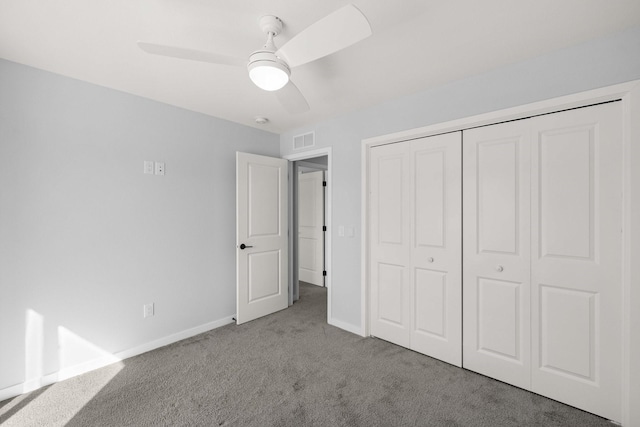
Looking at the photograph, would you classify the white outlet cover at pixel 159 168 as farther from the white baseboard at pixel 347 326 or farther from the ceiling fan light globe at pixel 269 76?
the white baseboard at pixel 347 326

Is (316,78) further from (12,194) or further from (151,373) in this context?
(151,373)

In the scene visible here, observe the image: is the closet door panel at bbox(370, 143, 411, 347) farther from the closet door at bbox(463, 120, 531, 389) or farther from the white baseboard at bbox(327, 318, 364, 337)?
the closet door at bbox(463, 120, 531, 389)

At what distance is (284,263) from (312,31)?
2978mm

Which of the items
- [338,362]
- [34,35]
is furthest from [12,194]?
[338,362]

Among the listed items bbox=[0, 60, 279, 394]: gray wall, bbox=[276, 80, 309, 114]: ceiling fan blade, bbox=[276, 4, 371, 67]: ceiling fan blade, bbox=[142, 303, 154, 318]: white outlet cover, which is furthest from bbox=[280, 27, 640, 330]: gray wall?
bbox=[142, 303, 154, 318]: white outlet cover

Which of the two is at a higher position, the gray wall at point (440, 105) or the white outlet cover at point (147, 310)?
the gray wall at point (440, 105)

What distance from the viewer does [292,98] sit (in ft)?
6.15

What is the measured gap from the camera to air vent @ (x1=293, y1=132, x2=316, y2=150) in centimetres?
353

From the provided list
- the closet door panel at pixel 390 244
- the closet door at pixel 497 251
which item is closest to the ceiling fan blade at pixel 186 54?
the closet door panel at pixel 390 244

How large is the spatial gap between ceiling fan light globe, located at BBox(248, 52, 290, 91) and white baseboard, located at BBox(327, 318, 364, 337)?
254 cm

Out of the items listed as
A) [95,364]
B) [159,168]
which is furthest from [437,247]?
[95,364]

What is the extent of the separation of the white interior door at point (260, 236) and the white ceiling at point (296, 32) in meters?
1.10

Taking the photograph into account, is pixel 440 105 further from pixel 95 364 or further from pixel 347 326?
pixel 95 364

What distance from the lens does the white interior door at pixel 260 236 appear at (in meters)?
3.34
